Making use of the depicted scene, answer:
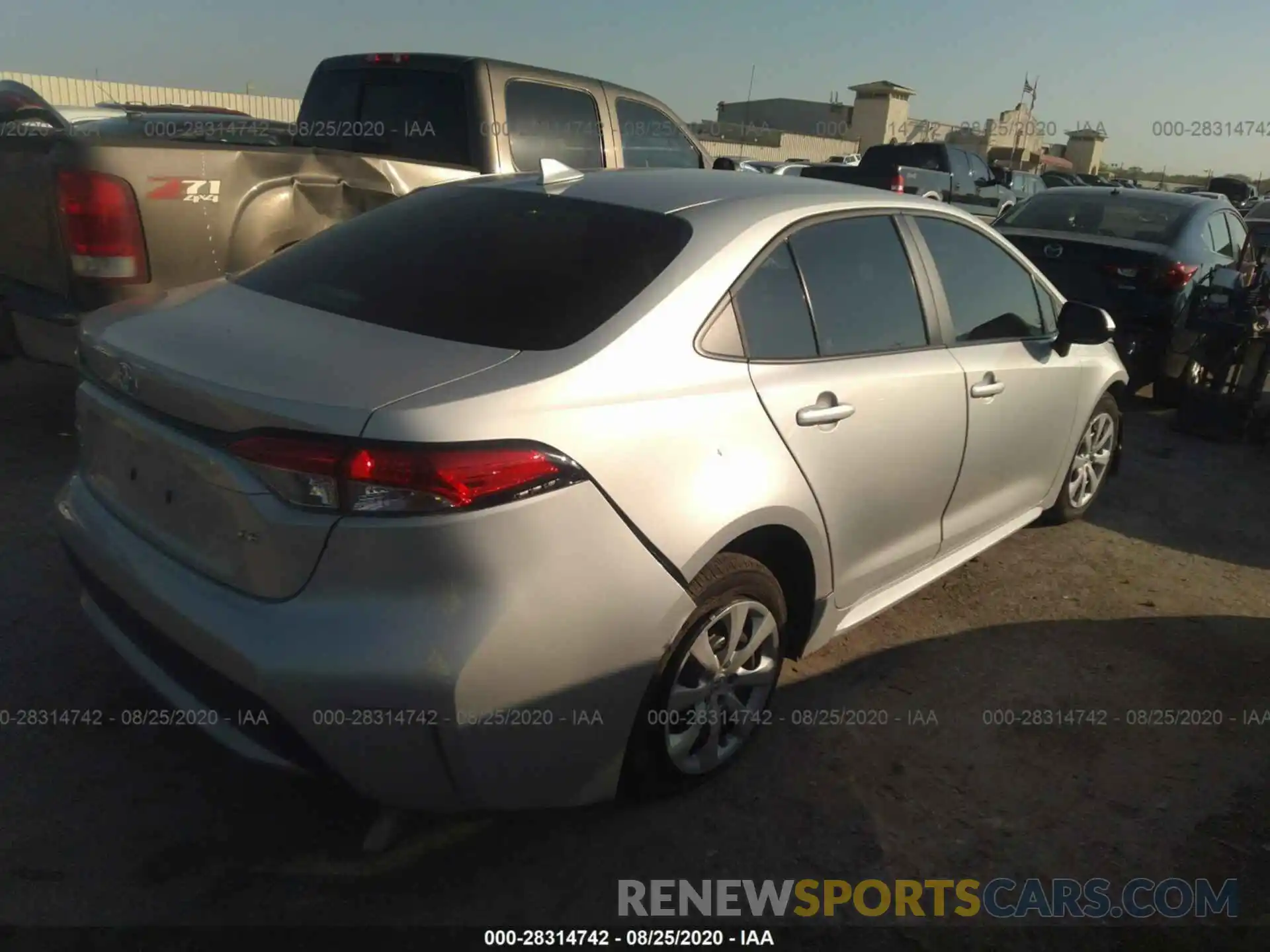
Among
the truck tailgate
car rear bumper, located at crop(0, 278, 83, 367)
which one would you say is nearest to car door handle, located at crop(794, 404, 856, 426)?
car rear bumper, located at crop(0, 278, 83, 367)

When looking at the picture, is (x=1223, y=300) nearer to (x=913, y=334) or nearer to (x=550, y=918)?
(x=913, y=334)

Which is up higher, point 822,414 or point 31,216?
point 31,216

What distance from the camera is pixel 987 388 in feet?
11.7

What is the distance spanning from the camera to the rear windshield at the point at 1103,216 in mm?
7430

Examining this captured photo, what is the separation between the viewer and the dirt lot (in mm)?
2338

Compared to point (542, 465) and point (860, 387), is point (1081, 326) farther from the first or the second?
point (542, 465)

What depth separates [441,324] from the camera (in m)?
2.38

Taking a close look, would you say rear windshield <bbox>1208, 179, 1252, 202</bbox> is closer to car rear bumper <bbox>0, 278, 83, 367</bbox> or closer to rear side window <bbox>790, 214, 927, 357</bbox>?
rear side window <bbox>790, 214, 927, 357</bbox>

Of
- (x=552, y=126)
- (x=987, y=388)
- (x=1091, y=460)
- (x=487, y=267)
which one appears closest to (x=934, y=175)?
(x=552, y=126)

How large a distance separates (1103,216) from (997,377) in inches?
199

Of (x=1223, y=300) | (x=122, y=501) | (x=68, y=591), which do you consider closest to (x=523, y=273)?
(x=122, y=501)

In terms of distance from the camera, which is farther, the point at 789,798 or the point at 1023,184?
the point at 1023,184

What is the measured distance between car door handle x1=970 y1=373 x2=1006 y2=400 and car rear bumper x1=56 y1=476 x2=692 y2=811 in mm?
1721

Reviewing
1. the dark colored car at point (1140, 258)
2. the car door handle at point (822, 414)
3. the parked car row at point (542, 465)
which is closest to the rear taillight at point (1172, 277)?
the dark colored car at point (1140, 258)
